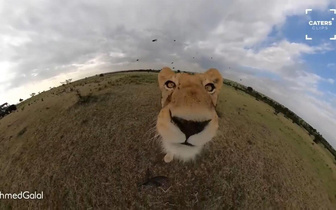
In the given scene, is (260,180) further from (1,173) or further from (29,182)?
(1,173)

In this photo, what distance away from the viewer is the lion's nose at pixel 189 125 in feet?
23.0

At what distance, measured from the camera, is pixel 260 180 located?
75.8ft

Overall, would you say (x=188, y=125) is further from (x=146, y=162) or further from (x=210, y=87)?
(x=146, y=162)

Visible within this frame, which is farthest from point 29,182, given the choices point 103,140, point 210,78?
point 210,78

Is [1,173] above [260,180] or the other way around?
above

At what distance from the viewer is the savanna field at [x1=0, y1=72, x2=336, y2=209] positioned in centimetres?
2148

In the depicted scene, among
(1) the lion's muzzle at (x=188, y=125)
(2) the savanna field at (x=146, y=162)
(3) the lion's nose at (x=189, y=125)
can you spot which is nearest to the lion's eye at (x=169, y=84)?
(1) the lion's muzzle at (x=188, y=125)

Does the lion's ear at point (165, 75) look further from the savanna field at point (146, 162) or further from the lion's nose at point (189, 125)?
the savanna field at point (146, 162)

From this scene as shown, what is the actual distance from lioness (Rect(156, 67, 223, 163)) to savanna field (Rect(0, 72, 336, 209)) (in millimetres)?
13506

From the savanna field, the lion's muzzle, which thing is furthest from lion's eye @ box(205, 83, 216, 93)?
the savanna field

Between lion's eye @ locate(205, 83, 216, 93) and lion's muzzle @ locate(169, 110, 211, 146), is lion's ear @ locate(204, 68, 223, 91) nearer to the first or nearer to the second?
lion's eye @ locate(205, 83, 216, 93)

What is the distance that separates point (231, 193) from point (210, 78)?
1541cm

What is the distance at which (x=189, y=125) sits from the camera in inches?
278

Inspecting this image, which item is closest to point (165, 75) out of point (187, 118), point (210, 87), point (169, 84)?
point (169, 84)
